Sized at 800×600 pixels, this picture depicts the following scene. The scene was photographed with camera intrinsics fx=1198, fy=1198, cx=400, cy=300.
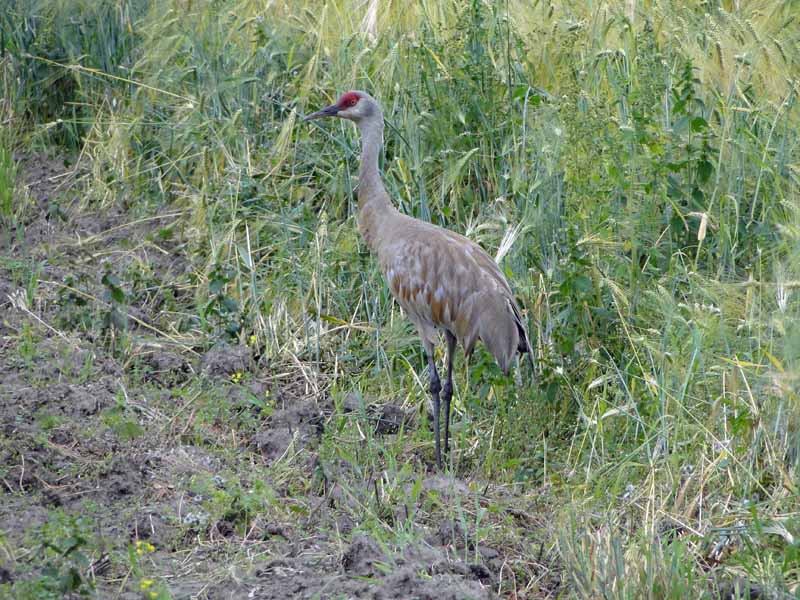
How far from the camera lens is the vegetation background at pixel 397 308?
196 inches

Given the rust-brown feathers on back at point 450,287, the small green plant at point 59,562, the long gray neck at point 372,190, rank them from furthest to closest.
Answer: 1. the long gray neck at point 372,190
2. the rust-brown feathers on back at point 450,287
3. the small green plant at point 59,562

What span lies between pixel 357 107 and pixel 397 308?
4.06 feet

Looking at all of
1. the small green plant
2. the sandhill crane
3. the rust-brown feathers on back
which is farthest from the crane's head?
the small green plant

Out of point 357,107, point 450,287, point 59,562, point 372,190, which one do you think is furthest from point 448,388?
point 59,562

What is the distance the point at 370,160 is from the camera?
7.12 meters

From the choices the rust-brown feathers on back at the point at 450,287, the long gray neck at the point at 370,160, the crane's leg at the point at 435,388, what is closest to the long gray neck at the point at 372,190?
the long gray neck at the point at 370,160

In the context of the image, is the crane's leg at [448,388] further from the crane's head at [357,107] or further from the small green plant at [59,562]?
the small green plant at [59,562]

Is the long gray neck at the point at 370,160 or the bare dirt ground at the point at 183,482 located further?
the long gray neck at the point at 370,160

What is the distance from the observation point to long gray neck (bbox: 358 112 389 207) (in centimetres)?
707

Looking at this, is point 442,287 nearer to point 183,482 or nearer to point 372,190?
point 372,190

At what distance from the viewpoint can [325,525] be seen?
527 centimetres

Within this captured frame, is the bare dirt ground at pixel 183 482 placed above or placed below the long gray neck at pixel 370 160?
below

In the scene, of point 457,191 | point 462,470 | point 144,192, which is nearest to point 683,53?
point 457,191

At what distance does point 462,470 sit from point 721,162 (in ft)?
7.24
